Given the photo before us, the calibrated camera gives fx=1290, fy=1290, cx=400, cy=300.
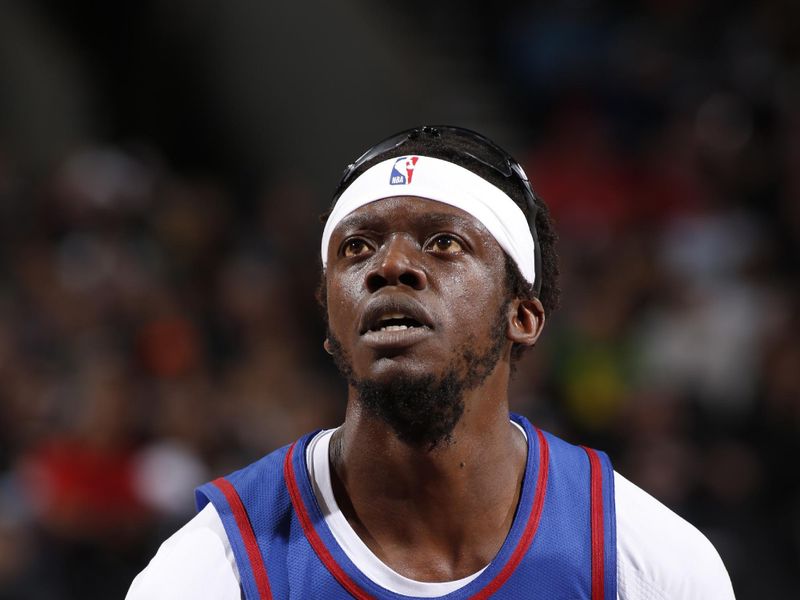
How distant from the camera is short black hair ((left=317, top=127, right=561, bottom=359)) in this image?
9.57 feet

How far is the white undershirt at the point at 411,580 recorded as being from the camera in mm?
2631

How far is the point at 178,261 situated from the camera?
312 inches

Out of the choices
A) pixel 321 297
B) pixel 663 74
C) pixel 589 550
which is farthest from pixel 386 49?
pixel 589 550

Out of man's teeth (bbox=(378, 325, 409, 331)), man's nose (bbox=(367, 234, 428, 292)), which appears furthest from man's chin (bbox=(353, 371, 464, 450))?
man's nose (bbox=(367, 234, 428, 292))

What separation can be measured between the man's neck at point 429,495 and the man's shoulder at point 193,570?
12.0 inches

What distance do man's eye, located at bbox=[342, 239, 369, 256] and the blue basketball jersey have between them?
486mm

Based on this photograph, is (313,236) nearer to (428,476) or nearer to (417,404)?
(428,476)

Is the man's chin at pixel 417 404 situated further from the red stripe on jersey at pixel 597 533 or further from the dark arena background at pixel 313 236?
the dark arena background at pixel 313 236

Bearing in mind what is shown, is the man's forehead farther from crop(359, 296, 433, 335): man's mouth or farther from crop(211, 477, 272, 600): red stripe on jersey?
crop(211, 477, 272, 600): red stripe on jersey

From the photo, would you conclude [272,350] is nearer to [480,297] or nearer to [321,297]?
[321,297]

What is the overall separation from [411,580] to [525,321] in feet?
2.10

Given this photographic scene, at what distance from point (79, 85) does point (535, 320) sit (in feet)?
24.9

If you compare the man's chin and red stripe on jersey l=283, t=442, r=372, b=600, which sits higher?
the man's chin

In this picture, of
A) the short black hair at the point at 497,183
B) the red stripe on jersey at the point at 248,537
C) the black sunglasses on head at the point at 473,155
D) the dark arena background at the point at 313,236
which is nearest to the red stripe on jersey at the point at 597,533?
the short black hair at the point at 497,183
